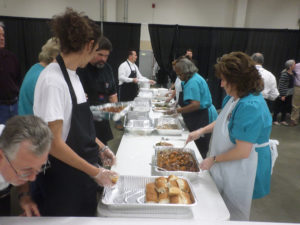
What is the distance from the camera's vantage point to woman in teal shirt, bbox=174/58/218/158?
7.15 feet

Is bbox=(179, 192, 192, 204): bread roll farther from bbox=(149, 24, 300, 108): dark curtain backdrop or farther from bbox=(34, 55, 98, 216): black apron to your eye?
bbox=(149, 24, 300, 108): dark curtain backdrop

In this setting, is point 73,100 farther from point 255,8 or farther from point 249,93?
point 255,8

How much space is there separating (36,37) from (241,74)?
4.63m

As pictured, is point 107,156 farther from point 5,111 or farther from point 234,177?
point 5,111

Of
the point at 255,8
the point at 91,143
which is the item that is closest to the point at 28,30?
the point at 91,143

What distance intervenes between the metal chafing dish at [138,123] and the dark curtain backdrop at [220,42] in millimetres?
3043

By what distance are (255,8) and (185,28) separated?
2.91m

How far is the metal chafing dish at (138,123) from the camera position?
1.95 metres

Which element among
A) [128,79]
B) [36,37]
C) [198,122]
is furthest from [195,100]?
[36,37]

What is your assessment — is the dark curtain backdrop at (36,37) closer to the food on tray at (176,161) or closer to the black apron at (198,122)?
the black apron at (198,122)

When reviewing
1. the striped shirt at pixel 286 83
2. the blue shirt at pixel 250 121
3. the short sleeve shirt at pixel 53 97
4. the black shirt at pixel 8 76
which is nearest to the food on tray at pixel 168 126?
the blue shirt at pixel 250 121

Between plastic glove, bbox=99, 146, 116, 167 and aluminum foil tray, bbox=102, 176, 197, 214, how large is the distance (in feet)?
0.82

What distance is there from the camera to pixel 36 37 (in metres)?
4.67

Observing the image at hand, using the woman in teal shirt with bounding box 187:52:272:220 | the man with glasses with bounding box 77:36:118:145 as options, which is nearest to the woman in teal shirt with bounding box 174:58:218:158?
the man with glasses with bounding box 77:36:118:145
